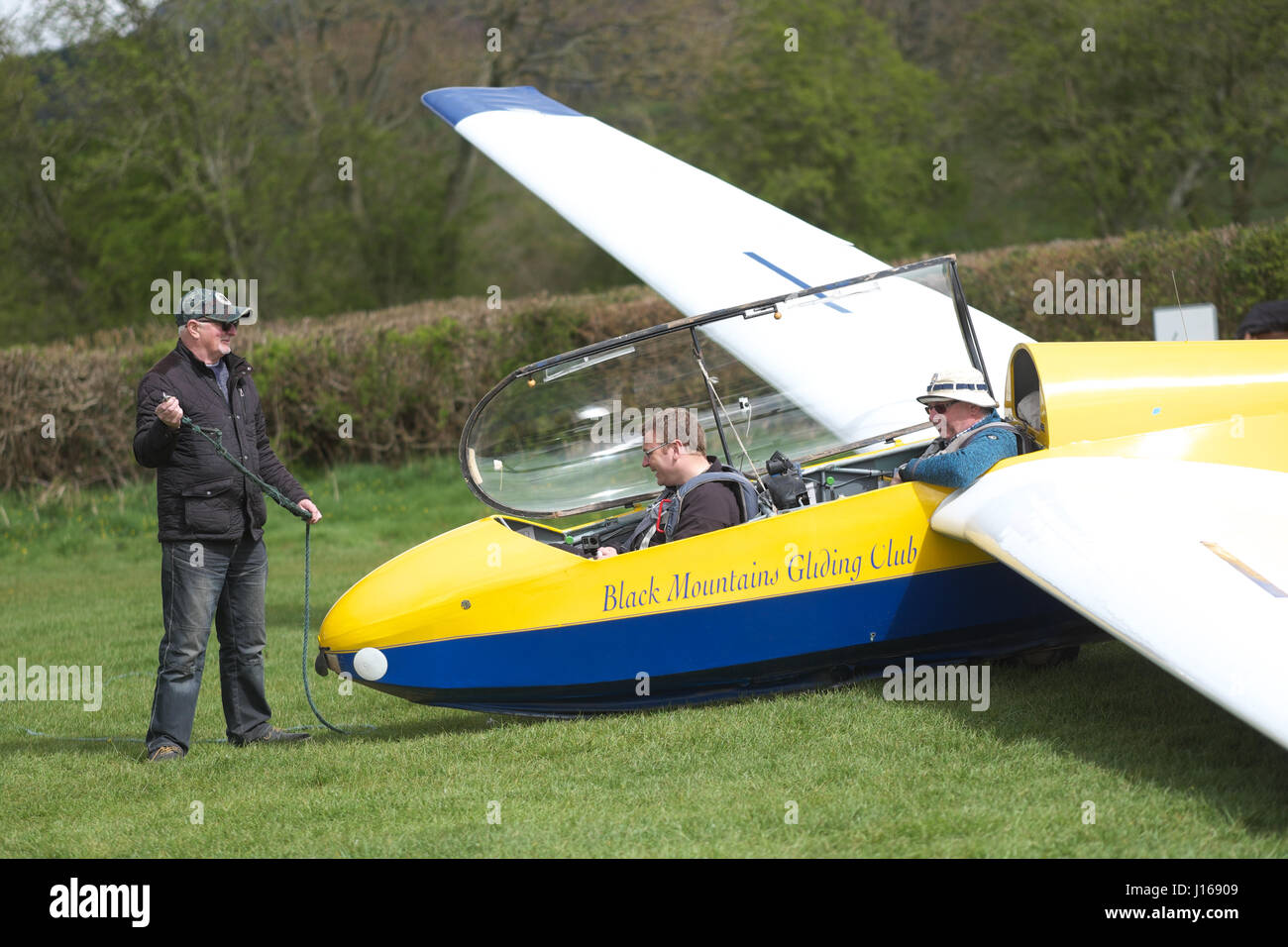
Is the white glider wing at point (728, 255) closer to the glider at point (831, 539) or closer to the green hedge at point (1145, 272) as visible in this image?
the glider at point (831, 539)

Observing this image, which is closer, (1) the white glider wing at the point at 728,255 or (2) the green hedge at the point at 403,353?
(1) the white glider wing at the point at 728,255

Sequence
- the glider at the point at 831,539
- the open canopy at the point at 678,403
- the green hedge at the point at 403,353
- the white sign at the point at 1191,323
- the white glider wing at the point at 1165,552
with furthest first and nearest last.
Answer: the green hedge at the point at 403,353 → the white sign at the point at 1191,323 → the open canopy at the point at 678,403 → the glider at the point at 831,539 → the white glider wing at the point at 1165,552

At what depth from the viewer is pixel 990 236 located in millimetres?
37500

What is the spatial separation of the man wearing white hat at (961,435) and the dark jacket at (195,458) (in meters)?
3.23

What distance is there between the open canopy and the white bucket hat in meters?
0.67

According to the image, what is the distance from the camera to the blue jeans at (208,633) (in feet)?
18.4

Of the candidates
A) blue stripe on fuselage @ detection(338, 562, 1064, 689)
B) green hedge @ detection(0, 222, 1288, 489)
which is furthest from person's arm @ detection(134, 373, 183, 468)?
green hedge @ detection(0, 222, 1288, 489)

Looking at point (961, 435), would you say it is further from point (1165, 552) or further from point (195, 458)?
point (195, 458)

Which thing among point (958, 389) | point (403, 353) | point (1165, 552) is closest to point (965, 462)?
point (958, 389)

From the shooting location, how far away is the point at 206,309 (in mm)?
5582

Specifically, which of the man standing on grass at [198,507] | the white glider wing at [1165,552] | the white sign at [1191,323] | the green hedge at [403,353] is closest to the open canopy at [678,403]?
the man standing on grass at [198,507]

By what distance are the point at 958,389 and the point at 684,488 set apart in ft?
4.82

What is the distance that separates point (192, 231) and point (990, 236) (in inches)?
933
